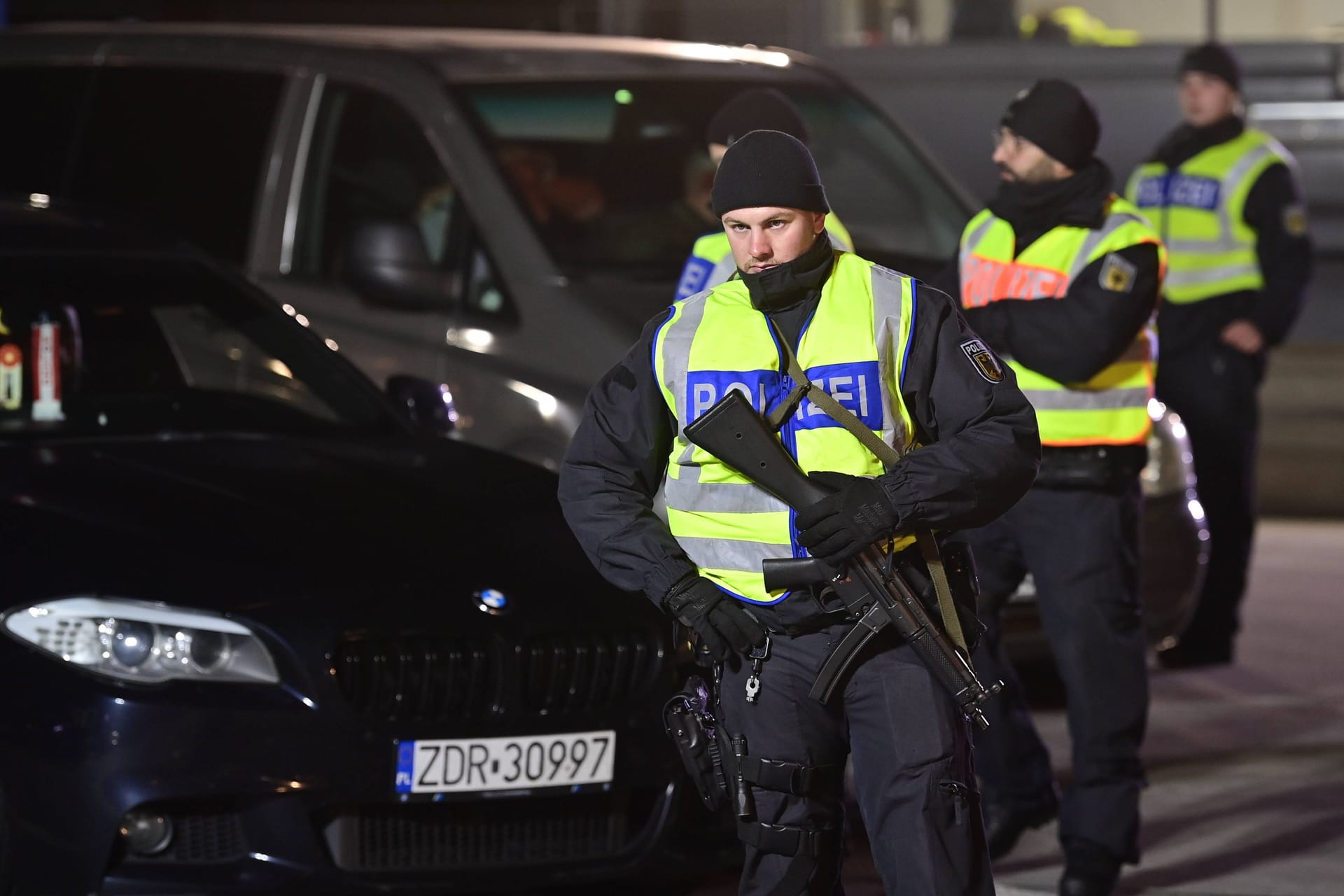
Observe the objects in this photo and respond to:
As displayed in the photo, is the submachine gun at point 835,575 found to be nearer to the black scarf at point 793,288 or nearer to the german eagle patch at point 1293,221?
the black scarf at point 793,288

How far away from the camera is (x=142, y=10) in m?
13.4

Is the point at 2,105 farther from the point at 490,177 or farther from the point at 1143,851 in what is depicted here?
the point at 1143,851

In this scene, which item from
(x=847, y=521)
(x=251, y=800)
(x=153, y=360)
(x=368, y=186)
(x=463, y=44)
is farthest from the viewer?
(x=463, y=44)

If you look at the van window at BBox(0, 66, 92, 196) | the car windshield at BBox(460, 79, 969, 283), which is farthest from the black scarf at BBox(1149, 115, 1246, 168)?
the van window at BBox(0, 66, 92, 196)

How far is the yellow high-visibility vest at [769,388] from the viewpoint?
12.7 ft

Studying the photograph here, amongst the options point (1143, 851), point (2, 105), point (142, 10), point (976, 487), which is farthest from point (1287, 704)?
point (142, 10)

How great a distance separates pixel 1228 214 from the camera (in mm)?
7801

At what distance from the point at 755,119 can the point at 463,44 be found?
2331 millimetres

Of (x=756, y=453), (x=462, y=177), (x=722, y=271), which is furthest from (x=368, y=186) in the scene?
(x=756, y=453)

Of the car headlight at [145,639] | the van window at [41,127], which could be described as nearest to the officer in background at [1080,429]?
the car headlight at [145,639]

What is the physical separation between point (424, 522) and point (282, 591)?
0.51m

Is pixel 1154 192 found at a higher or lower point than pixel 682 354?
lower

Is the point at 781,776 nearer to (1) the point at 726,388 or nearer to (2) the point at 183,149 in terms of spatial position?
(1) the point at 726,388

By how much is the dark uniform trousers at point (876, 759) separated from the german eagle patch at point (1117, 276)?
1.54m
